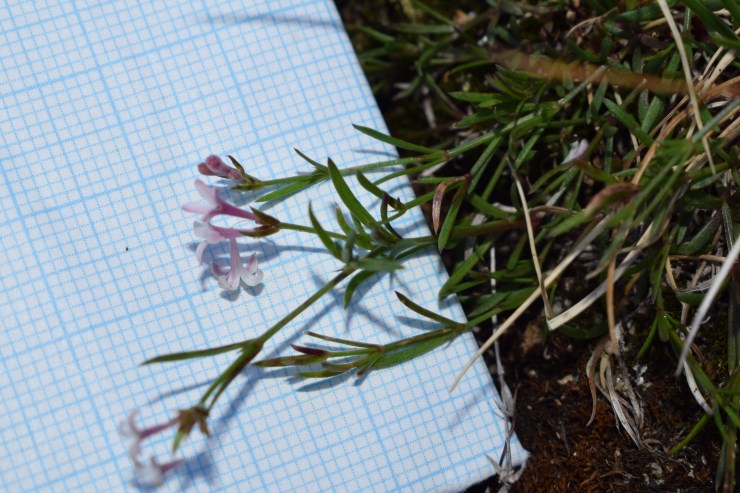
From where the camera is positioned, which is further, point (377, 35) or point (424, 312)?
point (377, 35)

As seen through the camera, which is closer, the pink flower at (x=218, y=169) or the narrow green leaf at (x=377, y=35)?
the pink flower at (x=218, y=169)

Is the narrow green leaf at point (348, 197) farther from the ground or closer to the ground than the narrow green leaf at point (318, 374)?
farther from the ground

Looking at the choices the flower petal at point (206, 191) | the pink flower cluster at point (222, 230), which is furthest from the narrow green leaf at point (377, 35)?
the flower petal at point (206, 191)

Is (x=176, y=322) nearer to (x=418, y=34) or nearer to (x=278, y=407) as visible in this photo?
(x=278, y=407)

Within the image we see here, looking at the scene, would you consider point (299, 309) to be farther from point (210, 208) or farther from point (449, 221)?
point (449, 221)

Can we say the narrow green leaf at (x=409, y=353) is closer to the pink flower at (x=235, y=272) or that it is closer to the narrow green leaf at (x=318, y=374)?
the narrow green leaf at (x=318, y=374)

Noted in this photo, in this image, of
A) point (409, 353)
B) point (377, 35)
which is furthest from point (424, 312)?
point (377, 35)

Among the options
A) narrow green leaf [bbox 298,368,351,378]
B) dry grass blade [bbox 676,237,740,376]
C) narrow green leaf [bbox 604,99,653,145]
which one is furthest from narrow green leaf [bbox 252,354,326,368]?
narrow green leaf [bbox 604,99,653,145]
